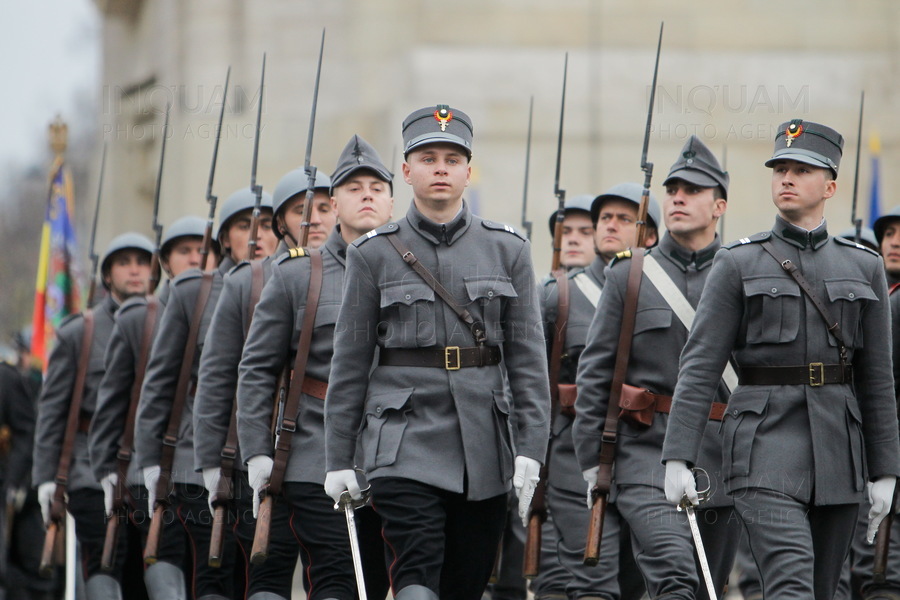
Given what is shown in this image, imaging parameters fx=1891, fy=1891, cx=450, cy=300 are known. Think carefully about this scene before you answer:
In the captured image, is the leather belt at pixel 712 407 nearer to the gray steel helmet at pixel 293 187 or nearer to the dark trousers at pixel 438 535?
the dark trousers at pixel 438 535

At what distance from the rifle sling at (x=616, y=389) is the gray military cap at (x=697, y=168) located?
1.75 feet

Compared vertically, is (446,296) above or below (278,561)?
above

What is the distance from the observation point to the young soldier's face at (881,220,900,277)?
10.2 metres

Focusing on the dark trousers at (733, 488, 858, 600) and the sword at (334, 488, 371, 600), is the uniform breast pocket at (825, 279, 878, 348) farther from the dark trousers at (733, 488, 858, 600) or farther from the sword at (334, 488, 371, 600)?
the sword at (334, 488, 371, 600)

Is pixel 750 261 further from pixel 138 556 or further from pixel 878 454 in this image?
pixel 138 556

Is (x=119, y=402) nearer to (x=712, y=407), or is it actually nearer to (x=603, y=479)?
(x=603, y=479)

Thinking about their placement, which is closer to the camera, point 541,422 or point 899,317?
point 541,422

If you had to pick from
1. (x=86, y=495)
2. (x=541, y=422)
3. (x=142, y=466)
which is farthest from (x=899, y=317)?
(x=86, y=495)

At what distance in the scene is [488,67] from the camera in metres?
16.6

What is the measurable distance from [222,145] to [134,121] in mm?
3104

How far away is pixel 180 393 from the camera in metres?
9.35

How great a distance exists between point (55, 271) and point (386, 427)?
8.77 metres

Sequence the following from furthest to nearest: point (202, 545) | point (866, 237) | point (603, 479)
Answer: point (866, 237) → point (202, 545) → point (603, 479)

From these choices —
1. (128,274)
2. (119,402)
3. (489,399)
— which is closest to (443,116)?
(489,399)
